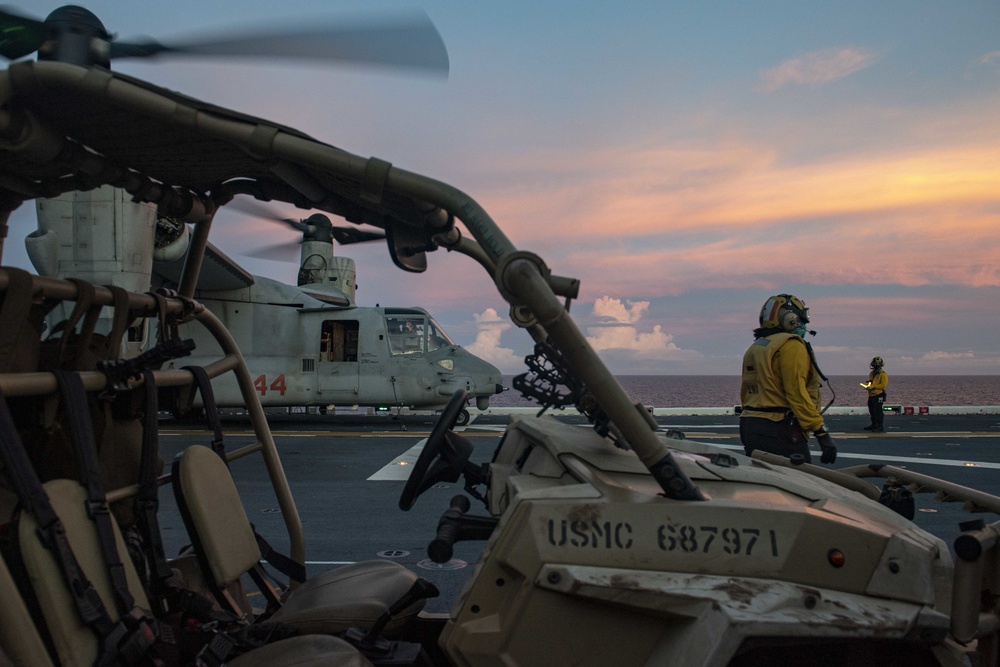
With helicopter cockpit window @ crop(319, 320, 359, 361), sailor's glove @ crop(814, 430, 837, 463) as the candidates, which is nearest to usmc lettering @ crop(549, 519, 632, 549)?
sailor's glove @ crop(814, 430, 837, 463)

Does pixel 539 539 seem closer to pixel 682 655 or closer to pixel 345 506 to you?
pixel 682 655

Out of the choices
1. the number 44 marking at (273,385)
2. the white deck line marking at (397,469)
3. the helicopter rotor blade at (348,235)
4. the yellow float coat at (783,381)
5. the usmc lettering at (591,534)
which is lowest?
the white deck line marking at (397,469)

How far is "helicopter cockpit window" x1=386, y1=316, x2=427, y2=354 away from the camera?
53.3ft

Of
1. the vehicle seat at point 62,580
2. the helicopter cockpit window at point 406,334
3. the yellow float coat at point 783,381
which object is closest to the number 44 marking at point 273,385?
the helicopter cockpit window at point 406,334

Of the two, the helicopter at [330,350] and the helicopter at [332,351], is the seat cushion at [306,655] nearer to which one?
the helicopter at [330,350]

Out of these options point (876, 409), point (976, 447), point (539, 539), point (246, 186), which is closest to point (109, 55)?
point (246, 186)

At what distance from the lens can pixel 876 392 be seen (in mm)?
15445

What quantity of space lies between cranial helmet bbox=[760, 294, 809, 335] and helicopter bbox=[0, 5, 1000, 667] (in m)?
2.42

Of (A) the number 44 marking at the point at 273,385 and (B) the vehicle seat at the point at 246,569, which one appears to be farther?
(A) the number 44 marking at the point at 273,385

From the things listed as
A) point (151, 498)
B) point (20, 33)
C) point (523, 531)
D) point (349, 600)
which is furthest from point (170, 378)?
point (523, 531)

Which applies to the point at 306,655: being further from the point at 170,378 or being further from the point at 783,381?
the point at 783,381

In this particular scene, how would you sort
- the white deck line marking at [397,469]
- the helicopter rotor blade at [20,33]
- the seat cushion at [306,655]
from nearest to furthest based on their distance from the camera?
1. the seat cushion at [306,655]
2. the helicopter rotor blade at [20,33]
3. the white deck line marking at [397,469]

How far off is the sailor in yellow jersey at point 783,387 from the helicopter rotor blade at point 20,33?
4.46 meters

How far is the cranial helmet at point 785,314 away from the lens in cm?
487
